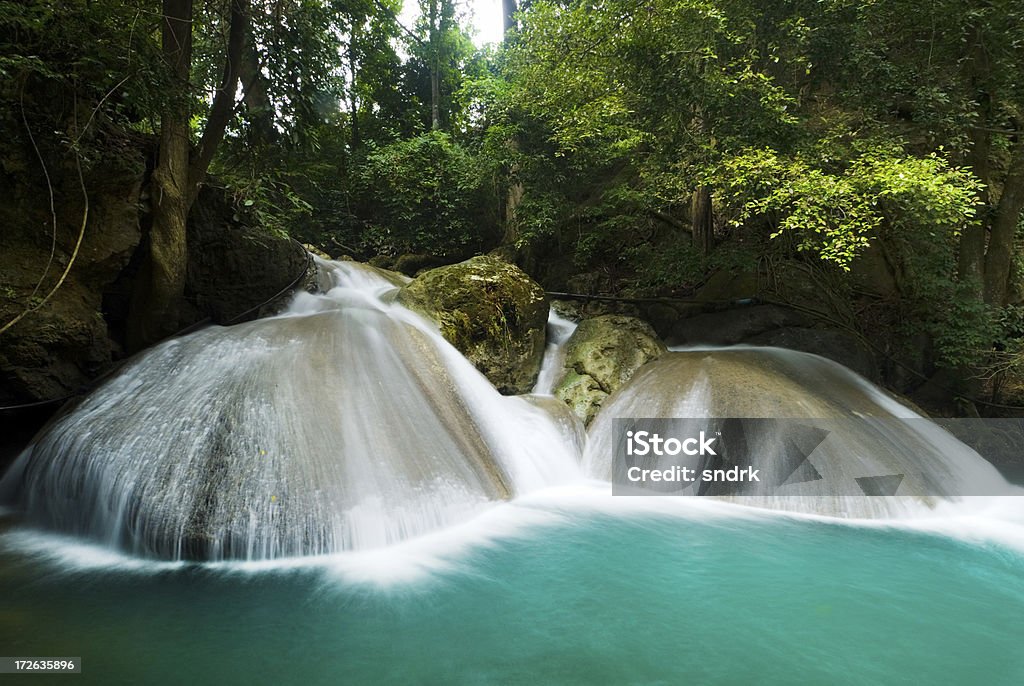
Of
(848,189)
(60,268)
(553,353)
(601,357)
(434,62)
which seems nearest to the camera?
(60,268)

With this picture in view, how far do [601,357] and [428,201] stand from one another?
22.4 feet

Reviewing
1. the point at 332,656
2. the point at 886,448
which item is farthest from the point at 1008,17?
the point at 332,656

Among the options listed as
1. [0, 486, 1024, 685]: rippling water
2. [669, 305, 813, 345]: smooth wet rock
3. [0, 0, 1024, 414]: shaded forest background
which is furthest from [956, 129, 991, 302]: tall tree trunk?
[0, 486, 1024, 685]: rippling water

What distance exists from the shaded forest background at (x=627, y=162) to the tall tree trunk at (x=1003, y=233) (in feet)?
0.10

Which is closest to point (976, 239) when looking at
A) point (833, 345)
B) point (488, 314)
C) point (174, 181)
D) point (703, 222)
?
point (833, 345)

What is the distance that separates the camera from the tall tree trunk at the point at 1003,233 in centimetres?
741

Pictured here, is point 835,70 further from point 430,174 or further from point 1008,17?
point 430,174

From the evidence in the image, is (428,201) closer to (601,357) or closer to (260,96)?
(260,96)

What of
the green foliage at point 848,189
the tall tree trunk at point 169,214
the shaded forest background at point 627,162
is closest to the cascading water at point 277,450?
the tall tree trunk at point 169,214

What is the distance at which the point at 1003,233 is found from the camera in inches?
297

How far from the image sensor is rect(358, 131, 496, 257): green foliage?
12.4 metres

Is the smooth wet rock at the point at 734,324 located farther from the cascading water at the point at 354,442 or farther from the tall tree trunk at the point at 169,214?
the tall tree trunk at the point at 169,214

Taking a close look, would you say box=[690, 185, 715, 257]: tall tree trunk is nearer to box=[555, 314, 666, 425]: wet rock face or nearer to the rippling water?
box=[555, 314, 666, 425]: wet rock face

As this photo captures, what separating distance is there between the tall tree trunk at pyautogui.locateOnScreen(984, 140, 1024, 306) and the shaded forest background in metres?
0.03
